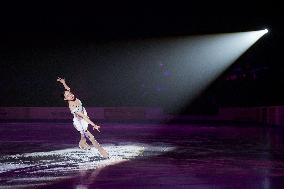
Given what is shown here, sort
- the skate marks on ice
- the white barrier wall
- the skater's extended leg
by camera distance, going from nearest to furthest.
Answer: the skate marks on ice, the skater's extended leg, the white barrier wall

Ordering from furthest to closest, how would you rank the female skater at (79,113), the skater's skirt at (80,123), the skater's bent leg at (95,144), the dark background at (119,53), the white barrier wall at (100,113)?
the white barrier wall at (100,113), the dark background at (119,53), the skater's skirt at (80,123), the skater's bent leg at (95,144), the female skater at (79,113)

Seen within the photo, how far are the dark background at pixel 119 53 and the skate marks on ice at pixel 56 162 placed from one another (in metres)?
15.9

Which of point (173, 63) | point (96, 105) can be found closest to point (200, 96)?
point (173, 63)

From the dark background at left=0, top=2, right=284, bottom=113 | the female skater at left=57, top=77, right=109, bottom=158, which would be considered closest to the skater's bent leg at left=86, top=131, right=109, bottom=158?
the female skater at left=57, top=77, right=109, bottom=158

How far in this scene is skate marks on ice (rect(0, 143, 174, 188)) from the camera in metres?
9.33

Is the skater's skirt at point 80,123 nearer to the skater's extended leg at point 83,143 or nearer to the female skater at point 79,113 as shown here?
the female skater at point 79,113

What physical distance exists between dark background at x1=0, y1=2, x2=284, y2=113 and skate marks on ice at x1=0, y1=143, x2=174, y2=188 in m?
15.9

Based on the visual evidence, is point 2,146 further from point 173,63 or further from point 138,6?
point 173,63

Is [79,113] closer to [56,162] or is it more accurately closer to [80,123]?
[80,123]

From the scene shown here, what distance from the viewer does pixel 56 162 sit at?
1212cm

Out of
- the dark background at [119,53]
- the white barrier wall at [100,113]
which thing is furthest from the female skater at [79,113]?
the white barrier wall at [100,113]

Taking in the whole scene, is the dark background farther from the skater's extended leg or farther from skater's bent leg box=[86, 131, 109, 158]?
skater's bent leg box=[86, 131, 109, 158]

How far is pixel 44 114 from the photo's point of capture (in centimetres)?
4072

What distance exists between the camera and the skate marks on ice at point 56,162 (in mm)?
9328
